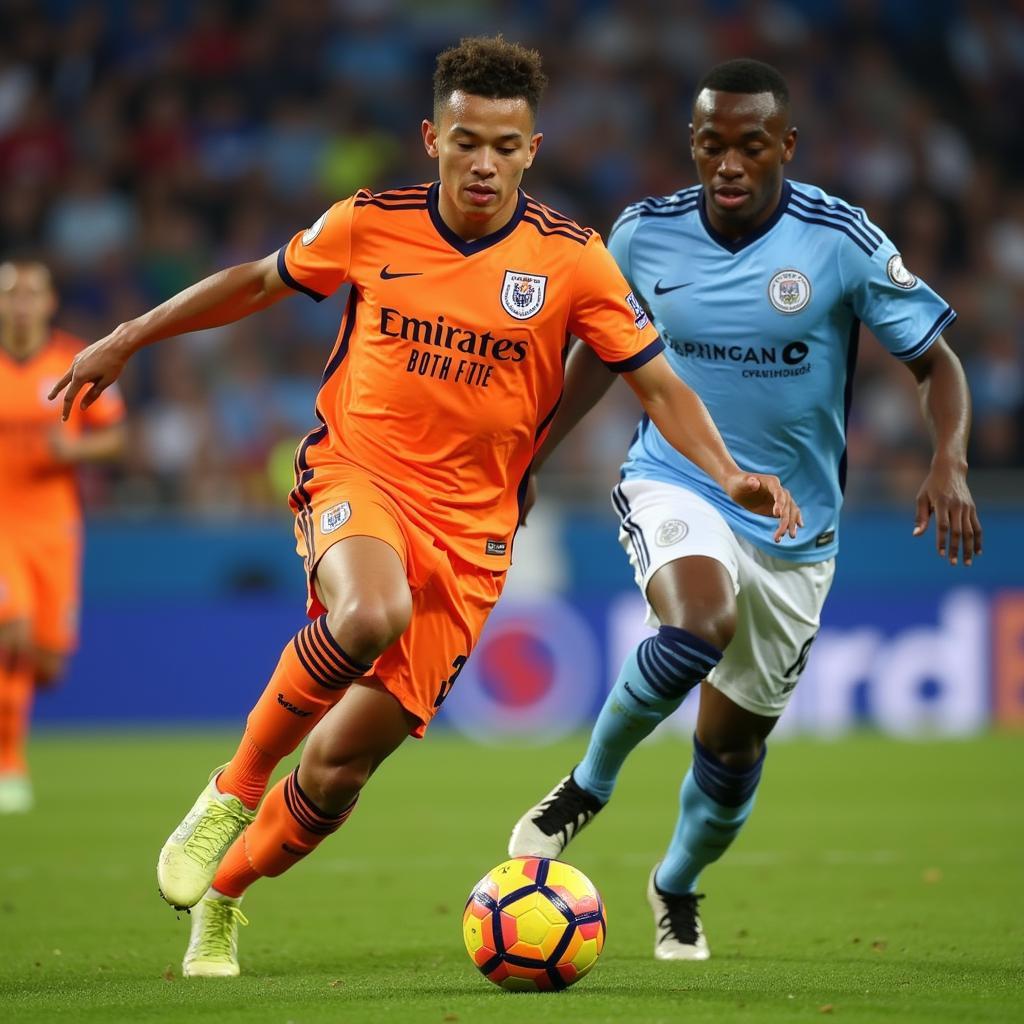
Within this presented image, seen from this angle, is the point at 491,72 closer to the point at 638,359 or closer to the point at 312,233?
the point at 312,233

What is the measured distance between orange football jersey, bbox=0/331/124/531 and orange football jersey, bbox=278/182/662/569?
220 inches

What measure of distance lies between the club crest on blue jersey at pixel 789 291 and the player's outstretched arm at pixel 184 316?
1567 millimetres

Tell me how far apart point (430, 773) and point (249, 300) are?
738 cm

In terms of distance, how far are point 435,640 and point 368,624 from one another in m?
0.49

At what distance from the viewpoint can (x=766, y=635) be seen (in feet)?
18.8

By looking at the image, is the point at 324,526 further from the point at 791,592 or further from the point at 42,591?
the point at 42,591

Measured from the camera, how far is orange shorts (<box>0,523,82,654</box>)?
34.0 feet

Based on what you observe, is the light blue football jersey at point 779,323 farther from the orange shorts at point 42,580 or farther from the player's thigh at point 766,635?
the orange shorts at point 42,580

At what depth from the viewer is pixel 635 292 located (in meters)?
5.85

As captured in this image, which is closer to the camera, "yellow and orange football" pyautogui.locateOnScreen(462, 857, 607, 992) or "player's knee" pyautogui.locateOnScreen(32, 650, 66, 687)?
"yellow and orange football" pyautogui.locateOnScreen(462, 857, 607, 992)

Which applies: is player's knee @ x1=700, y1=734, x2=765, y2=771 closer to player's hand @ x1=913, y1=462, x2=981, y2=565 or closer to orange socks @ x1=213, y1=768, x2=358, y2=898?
player's hand @ x1=913, y1=462, x2=981, y2=565

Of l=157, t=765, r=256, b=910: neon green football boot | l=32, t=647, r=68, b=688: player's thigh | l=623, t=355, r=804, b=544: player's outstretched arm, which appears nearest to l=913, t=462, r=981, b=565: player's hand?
l=623, t=355, r=804, b=544: player's outstretched arm

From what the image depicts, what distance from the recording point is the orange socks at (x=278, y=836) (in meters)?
5.03

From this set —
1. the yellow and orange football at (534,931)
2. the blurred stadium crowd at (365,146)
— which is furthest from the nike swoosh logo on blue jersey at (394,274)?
the blurred stadium crowd at (365,146)
